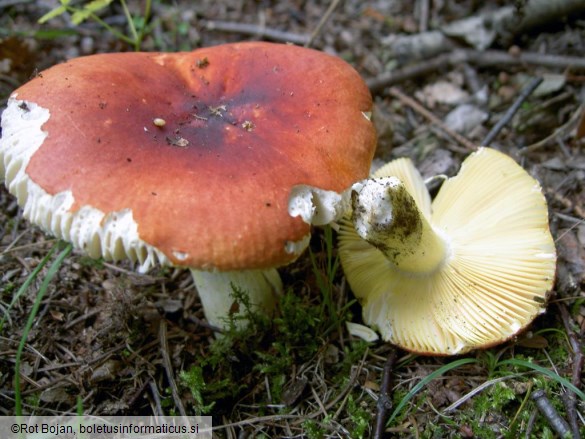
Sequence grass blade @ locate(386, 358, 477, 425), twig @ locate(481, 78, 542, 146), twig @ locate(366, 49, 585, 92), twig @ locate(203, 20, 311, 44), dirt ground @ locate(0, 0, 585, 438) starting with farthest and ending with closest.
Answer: twig @ locate(203, 20, 311, 44), twig @ locate(366, 49, 585, 92), twig @ locate(481, 78, 542, 146), dirt ground @ locate(0, 0, 585, 438), grass blade @ locate(386, 358, 477, 425)

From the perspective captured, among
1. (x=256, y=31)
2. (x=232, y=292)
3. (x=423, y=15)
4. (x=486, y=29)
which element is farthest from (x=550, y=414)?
(x=256, y=31)

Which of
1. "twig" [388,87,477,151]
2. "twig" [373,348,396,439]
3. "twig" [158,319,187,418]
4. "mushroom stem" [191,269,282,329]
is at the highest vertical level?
"twig" [388,87,477,151]

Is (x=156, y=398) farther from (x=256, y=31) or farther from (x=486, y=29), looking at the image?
(x=486, y=29)

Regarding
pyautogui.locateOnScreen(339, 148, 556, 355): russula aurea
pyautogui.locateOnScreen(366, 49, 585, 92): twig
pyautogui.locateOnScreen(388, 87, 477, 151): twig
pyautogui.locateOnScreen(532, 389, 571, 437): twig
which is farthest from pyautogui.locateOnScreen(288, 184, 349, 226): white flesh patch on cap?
pyautogui.locateOnScreen(366, 49, 585, 92): twig

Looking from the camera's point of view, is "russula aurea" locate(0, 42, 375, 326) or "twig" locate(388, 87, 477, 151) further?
"twig" locate(388, 87, 477, 151)

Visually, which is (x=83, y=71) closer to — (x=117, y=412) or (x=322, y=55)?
(x=322, y=55)

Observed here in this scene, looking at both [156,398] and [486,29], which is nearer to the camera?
[156,398]

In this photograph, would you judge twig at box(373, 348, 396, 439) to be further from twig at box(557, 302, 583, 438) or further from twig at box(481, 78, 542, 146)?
twig at box(481, 78, 542, 146)
